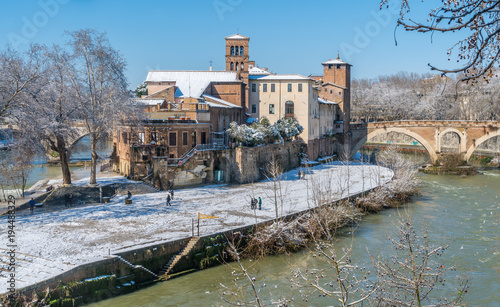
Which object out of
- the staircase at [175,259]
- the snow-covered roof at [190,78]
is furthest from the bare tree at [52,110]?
the snow-covered roof at [190,78]

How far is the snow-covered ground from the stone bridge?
32.8m

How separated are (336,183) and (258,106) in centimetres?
1923

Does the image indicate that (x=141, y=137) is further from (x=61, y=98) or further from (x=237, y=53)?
(x=237, y=53)

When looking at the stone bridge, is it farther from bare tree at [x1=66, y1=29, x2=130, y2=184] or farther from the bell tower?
bare tree at [x1=66, y1=29, x2=130, y2=184]

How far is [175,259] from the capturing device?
2208 centimetres

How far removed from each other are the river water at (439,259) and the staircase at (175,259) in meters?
0.62

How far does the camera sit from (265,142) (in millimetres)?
46906

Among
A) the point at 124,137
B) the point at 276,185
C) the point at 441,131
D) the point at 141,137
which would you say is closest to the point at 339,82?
the point at 441,131

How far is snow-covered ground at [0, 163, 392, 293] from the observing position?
19750 mm

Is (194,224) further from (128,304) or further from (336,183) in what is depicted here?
(336,183)

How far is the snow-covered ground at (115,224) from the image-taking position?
64.8 feet

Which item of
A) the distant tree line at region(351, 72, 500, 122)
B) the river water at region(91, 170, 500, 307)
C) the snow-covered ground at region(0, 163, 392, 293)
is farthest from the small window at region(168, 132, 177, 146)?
the distant tree line at region(351, 72, 500, 122)

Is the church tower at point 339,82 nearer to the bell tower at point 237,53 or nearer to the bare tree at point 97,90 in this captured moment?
the bell tower at point 237,53

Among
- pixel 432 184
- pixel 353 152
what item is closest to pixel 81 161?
pixel 353 152
